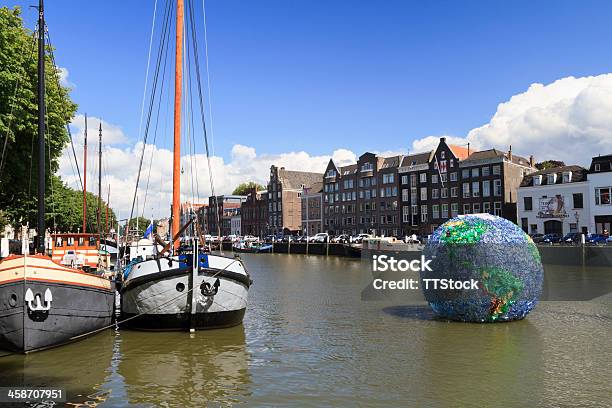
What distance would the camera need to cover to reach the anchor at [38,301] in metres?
13.7

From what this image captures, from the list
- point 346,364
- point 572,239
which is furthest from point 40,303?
point 572,239

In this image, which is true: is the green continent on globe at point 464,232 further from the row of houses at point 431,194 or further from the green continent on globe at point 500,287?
the row of houses at point 431,194

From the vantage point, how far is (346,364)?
1309 centimetres

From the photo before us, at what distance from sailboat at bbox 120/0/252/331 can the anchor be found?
2.85 metres

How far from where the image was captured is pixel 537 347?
14375 mm

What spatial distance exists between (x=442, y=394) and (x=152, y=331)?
1024cm

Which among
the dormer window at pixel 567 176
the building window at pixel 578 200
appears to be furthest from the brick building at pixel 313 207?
the building window at pixel 578 200

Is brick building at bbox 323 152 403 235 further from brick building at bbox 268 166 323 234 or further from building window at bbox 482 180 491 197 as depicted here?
building window at bbox 482 180 491 197

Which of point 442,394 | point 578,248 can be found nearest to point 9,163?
point 442,394

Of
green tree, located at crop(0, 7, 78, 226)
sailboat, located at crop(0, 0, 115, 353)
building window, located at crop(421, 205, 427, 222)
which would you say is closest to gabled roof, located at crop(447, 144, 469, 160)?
building window, located at crop(421, 205, 427, 222)

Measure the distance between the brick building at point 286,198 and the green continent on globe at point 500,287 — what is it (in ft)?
361

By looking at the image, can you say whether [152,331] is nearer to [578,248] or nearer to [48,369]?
[48,369]

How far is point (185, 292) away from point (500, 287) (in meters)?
9.42

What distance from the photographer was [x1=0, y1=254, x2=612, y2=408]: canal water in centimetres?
1052
